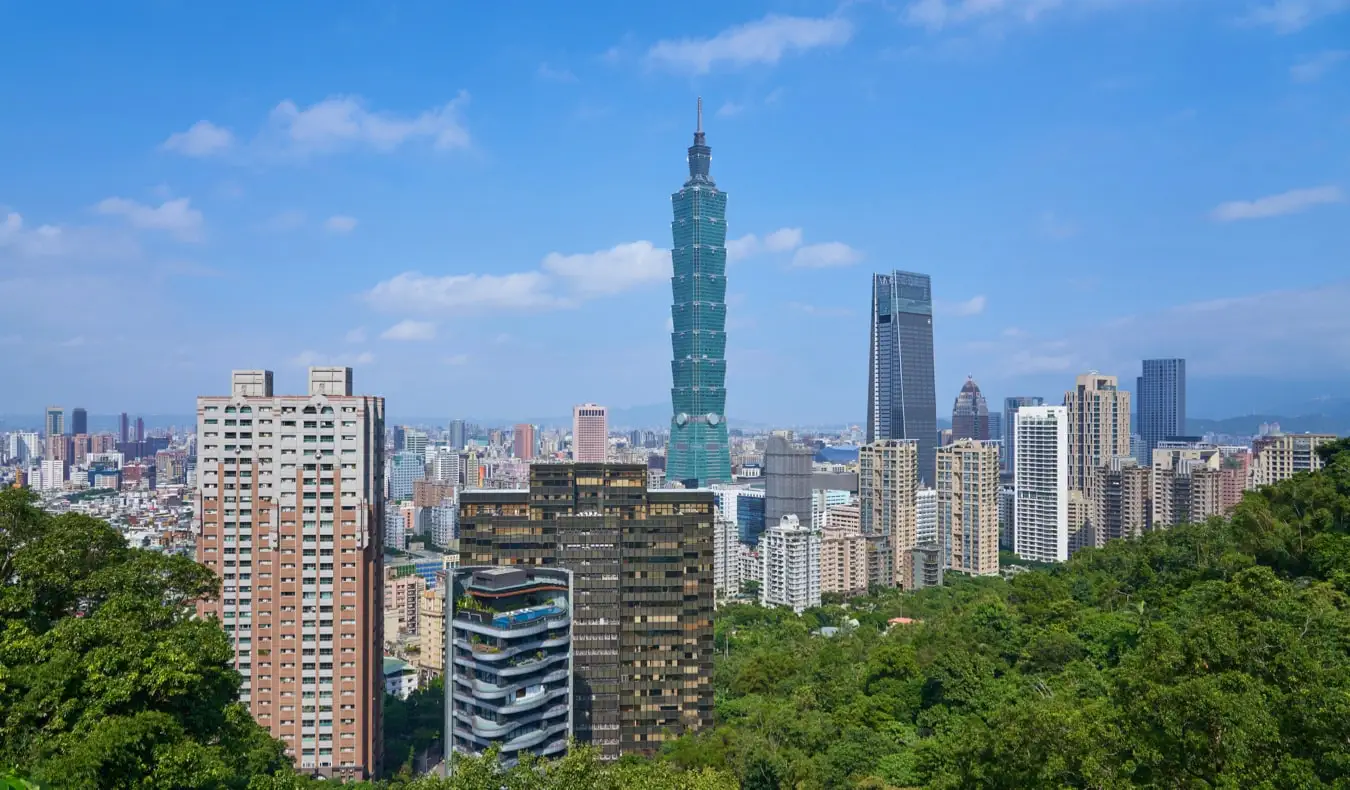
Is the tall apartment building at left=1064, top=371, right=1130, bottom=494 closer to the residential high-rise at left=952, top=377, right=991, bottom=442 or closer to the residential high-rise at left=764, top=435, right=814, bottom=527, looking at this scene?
the residential high-rise at left=764, top=435, right=814, bottom=527

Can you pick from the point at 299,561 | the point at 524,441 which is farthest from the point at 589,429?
the point at 299,561

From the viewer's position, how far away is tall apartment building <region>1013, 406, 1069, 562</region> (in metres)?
36.3

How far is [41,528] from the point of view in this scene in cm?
617

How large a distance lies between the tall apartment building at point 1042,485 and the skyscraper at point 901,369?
63.8ft

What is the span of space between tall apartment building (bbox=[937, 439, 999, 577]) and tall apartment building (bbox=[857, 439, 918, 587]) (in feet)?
4.05

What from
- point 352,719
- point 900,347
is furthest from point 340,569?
point 900,347

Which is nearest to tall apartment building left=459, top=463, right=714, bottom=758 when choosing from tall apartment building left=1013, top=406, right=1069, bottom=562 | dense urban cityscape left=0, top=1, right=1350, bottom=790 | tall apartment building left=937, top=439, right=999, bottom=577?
dense urban cityscape left=0, top=1, right=1350, bottom=790

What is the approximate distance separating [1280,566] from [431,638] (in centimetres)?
1942

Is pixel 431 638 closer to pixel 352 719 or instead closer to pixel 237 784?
pixel 352 719

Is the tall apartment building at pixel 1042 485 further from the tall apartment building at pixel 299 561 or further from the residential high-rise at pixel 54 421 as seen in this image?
the residential high-rise at pixel 54 421

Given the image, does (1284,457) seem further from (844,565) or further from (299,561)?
(299,561)

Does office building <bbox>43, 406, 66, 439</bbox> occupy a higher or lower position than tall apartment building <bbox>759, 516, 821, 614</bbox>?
higher

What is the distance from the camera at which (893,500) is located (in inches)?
1410

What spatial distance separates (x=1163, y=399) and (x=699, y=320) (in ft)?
103
